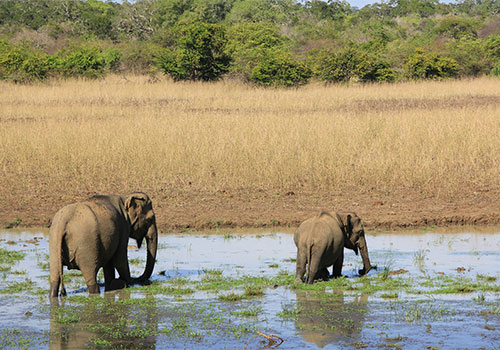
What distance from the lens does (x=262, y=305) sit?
6.91 metres

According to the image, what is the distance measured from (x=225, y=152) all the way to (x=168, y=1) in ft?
167

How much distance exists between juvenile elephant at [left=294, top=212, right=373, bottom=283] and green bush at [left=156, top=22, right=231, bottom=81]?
2402 cm

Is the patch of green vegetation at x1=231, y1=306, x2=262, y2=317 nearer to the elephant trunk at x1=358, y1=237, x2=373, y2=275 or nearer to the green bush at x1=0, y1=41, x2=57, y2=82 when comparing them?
the elephant trunk at x1=358, y1=237, x2=373, y2=275

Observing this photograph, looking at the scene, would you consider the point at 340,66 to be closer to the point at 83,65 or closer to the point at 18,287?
the point at 83,65

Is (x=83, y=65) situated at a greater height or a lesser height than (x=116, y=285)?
greater

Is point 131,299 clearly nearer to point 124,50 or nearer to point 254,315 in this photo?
point 254,315

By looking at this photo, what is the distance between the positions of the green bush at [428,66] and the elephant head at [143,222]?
2637 cm

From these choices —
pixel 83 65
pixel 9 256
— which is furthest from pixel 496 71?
pixel 9 256

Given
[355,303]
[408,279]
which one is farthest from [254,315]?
[408,279]

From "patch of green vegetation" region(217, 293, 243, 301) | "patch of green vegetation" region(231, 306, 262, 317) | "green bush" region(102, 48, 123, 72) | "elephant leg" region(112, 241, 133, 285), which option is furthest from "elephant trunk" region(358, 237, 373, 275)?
"green bush" region(102, 48, 123, 72)

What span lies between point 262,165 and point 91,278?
7.50m

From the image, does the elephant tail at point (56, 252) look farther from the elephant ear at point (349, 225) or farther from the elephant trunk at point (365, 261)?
the elephant trunk at point (365, 261)

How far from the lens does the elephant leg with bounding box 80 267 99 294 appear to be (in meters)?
7.24

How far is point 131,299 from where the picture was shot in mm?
7215
